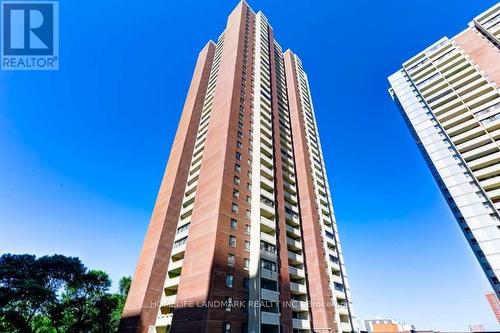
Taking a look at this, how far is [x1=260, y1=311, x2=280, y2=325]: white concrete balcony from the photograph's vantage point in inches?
1058

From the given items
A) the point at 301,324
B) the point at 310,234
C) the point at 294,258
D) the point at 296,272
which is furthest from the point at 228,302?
the point at 310,234

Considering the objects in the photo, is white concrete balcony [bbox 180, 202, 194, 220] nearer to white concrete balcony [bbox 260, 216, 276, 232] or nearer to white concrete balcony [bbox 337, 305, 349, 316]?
white concrete balcony [bbox 260, 216, 276, 232]

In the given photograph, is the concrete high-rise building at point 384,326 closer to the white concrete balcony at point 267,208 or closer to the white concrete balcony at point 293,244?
the white concrete balcony at point 293,244

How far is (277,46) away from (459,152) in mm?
55517

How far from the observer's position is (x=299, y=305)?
33469 mm

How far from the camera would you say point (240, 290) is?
27.1m

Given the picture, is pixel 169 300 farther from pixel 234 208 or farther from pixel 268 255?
pixel 234 208

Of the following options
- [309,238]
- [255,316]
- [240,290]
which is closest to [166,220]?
[240,290]

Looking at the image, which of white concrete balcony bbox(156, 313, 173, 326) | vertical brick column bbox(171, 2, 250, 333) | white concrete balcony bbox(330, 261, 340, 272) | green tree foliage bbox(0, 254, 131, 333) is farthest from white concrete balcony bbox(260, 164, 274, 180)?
green tree foliage bbox(0, 254, 131, 333)

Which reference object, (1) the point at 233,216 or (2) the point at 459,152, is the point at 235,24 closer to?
(1) the point at 233,216

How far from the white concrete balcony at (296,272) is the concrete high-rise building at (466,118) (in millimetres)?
29243

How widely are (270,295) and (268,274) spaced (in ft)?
7.52

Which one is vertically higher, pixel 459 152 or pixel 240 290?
pixel 459 152

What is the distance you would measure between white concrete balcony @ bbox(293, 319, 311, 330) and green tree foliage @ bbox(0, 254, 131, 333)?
3241 centimetres
